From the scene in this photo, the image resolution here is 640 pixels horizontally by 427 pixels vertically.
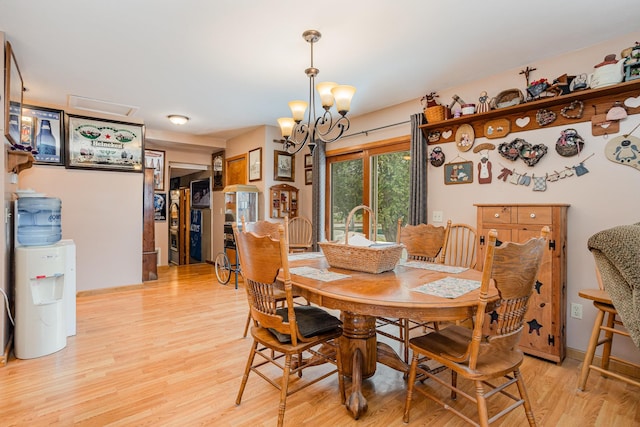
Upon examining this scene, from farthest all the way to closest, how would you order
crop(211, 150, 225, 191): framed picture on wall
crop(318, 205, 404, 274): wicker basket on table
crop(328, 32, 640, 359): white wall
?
crop(211, 150, 225, 191): framed picture on wall → crop(328, 32, 640, 359): white wall → crop(318, 205, 404, 274): wicker basket on table

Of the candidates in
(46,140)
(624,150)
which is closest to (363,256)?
(624,150)

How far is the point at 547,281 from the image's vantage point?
2.47 m

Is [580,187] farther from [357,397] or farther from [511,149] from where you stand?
[357,397]

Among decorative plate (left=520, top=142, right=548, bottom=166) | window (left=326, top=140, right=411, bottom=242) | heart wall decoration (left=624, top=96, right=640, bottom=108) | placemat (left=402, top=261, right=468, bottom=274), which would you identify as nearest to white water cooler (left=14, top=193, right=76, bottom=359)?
placemat (left=402, top=261, right=468, bottom=274)

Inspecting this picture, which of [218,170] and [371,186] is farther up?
[218,170]

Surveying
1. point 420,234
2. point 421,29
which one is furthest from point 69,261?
point 421,29

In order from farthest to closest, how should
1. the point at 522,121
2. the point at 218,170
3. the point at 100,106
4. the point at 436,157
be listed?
the point at 218,170, the point at 100,106, the point at 436,157, the point at 522,121

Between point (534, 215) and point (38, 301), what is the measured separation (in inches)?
155

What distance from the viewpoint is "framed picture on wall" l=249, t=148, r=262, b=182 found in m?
5.20

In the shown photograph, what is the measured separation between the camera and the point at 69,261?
117 inches

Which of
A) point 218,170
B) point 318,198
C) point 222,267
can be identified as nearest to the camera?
point 318,198

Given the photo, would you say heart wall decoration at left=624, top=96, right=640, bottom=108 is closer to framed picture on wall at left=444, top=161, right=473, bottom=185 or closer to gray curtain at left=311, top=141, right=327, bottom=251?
framed picture on wall at left=444, top=161, right=473, bottom=185

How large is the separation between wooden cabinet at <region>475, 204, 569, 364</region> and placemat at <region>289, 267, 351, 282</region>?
5.28 feet

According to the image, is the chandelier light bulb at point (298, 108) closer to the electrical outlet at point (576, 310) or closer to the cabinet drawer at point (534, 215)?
the cabinet drawer at point (534, 215)
